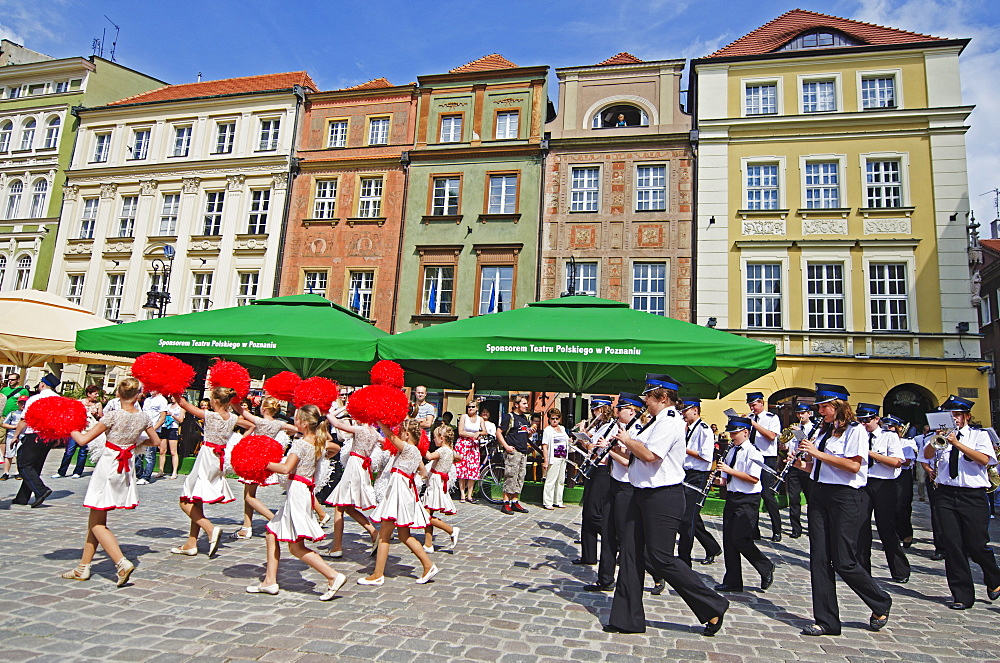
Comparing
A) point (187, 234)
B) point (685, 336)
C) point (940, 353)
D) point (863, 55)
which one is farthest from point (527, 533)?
point (187, 234)

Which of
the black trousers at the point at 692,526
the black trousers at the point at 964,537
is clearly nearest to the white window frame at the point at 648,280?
the black trousers at the point at 692,526

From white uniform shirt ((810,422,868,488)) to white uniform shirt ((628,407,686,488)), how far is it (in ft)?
4.70

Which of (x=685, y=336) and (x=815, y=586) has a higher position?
(x=685, y=336)

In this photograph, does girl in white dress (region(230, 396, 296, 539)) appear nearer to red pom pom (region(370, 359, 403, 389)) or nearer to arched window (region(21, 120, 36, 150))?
red pom pom (region(370, 359, 403, 389))

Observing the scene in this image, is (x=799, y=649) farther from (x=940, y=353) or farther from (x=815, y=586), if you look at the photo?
(x=940, y=353)

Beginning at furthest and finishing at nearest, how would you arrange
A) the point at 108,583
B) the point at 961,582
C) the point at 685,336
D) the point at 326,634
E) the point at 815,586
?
the point at 685,336, the point at 961,582, the point at 108,583, the point at 815,586, the point at 326,634

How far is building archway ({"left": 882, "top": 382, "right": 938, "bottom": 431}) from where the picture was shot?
1916cm

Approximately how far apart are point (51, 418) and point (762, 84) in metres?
22.7

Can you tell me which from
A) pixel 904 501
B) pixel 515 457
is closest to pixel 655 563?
pixel 904 501

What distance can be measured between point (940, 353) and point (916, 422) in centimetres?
279

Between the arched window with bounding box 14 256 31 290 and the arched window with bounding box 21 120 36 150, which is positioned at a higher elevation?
the arched window with bounding box 21 120 36 150

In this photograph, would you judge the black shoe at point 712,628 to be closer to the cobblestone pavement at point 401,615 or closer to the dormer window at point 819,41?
the cobblestone pavement at point 401,615

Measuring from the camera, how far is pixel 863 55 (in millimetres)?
21203

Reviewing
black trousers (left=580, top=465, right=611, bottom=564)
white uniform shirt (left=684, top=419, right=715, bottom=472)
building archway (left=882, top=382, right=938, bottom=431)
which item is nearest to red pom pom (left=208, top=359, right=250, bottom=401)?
black trousers (left=580, top=465, right=611, bottom=564)
